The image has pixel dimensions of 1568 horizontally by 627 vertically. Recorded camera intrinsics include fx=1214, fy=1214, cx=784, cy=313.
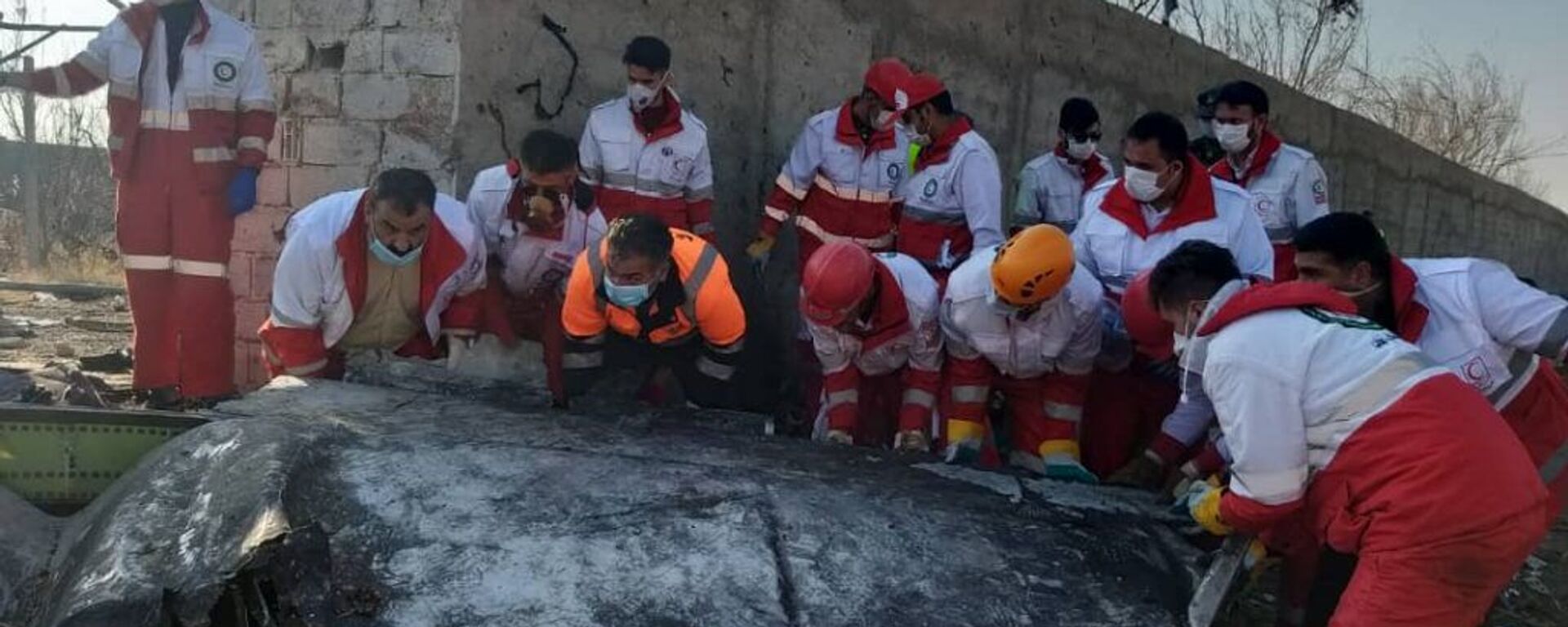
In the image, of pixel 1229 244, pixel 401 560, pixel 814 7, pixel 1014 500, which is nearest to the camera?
pixel 401 560

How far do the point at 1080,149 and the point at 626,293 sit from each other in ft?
9.02

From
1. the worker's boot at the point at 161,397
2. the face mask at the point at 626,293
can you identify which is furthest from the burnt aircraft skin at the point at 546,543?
the worker's boot at the point at 161,397

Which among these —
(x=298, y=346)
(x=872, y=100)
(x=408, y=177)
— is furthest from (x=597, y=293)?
(x=872, y=100)

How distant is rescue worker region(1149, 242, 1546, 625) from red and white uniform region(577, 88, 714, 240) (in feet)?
8.73

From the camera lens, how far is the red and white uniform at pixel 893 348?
3930 millimetres

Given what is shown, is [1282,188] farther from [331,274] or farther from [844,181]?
[331,274]

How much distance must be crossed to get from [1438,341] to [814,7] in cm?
346

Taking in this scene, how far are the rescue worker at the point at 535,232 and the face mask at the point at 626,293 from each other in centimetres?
41

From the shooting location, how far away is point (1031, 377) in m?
4.06

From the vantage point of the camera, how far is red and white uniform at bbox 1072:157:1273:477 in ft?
13.2

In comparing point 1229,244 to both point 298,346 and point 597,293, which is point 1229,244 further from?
point 298,346

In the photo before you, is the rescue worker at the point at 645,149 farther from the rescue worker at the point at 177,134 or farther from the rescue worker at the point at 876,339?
the rescue worker at the point at 177,134

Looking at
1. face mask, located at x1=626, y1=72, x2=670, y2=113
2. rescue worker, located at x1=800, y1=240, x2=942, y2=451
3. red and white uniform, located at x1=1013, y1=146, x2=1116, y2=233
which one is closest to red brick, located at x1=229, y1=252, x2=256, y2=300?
face mask, located at x1=626, y1=72, x2=670, y2=113

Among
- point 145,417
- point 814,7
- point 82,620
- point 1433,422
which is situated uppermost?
point 814,7
